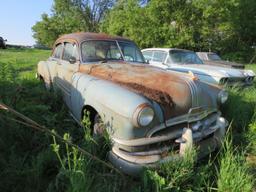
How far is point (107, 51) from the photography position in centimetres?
503

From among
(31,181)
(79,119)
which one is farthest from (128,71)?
(31,181)

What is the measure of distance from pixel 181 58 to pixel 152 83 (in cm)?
536

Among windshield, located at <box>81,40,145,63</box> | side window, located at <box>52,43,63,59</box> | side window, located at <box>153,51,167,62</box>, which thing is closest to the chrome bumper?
windshield, located at <box>81,40,145,63</box>

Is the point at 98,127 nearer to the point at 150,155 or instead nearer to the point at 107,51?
the point at 150,155

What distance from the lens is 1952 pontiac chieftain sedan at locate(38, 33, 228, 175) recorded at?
2.85m

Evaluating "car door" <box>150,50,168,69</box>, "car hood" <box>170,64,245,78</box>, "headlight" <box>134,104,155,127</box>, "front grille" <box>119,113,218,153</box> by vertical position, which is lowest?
"front grille" <box>119,113,218,153</box>

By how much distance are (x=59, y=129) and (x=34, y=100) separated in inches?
40.4

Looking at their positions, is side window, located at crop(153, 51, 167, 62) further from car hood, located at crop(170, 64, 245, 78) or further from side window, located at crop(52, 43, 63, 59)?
side window, located at crop(52, 43, 63, 59)

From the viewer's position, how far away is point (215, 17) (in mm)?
21094

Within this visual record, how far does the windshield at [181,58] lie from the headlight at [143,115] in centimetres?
584

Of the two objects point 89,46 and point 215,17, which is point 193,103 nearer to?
point 89,46

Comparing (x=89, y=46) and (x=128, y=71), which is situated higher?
(x=89, y=46)

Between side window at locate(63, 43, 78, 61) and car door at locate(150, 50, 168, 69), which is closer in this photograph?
side window at locate(63, 43, 78, 61)

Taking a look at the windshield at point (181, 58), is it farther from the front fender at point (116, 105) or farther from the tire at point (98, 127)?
the tire at point (98, 127)
